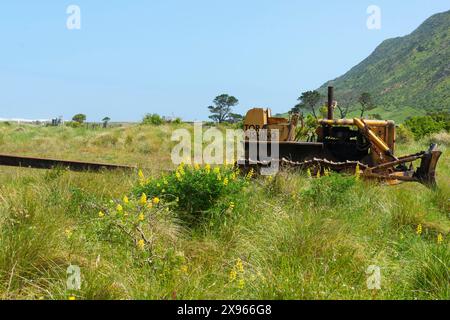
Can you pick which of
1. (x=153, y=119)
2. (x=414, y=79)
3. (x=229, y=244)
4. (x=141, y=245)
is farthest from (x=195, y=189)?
(x=414, y=79)

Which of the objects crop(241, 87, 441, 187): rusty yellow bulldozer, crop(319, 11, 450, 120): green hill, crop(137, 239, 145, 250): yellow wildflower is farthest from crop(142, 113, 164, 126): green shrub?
crop(319, 11, 450, 120): green hill

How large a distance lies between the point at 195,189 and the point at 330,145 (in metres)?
4.77

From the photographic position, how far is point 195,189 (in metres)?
5.70

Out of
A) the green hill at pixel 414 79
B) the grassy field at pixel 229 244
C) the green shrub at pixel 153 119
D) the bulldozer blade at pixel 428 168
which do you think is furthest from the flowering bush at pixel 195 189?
the green hill at pixel 414 79

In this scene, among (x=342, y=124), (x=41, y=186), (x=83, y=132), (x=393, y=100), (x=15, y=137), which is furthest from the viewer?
(x=393, y=100)

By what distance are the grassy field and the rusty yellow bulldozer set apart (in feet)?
6.63

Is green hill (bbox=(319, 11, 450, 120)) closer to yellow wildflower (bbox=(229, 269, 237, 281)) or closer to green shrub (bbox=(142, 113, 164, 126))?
green shrub (bbox=(142, 113, 164, 126))

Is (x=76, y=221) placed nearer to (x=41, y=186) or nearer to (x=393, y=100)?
(x=41, y=186)

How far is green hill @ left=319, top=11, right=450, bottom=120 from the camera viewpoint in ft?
306

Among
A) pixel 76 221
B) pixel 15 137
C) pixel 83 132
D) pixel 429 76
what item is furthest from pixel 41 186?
pixel 429 76

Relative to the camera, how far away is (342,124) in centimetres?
954

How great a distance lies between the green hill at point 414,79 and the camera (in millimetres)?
93312
